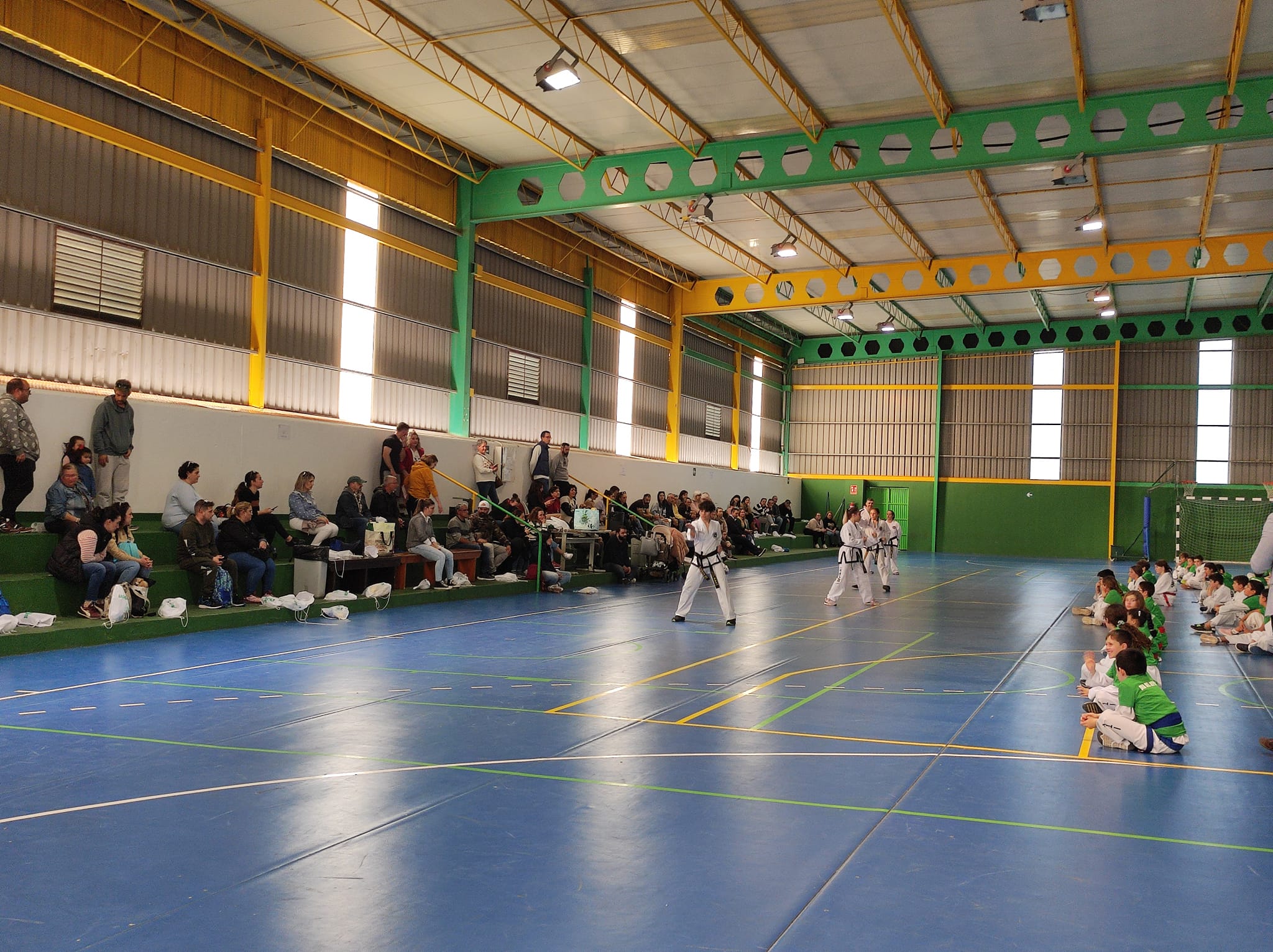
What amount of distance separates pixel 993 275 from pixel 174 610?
24.6m

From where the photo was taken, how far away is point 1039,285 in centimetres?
2953

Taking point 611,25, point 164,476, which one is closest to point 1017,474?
point 611,25

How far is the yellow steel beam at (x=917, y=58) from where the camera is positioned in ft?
51.1

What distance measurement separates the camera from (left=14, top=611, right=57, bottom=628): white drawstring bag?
11.5m

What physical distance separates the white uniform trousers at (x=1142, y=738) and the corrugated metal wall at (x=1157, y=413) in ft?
117

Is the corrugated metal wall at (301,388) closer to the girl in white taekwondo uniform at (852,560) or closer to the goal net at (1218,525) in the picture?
the girl in white taekwondo uniform at (852,560)

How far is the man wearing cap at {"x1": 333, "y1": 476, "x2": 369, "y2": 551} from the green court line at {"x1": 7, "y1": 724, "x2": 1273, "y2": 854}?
373 inches

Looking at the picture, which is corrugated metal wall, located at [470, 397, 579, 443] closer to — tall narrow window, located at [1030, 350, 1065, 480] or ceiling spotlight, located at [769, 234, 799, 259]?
ceiling spotlight, located at [769, 234, 799, 259]

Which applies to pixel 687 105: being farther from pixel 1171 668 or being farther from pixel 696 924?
pixel 696 924

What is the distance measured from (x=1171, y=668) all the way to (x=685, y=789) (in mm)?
8306

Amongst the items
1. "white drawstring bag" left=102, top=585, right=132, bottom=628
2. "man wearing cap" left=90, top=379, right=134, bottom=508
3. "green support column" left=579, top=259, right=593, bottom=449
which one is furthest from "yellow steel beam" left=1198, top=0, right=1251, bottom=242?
"white drawstring bag" left=102, top=585, right=132, bottom=628

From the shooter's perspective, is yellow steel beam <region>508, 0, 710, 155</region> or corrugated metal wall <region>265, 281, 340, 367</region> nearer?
yellow steel beam <region>508, 0, 710, 155</region>

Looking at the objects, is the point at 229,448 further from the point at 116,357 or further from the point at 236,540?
the point at 236,540

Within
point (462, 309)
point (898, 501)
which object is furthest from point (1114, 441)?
point (462, 309)
